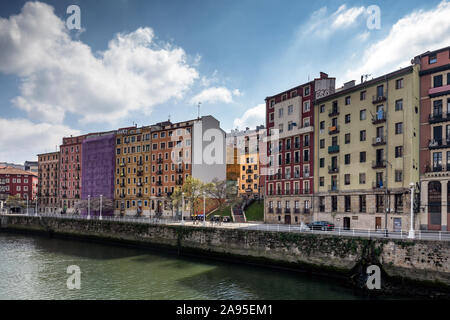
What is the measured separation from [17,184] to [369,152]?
5221 inches

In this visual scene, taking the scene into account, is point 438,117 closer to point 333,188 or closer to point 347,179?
point 347,179

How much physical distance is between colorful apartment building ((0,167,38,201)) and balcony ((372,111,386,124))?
126 metres

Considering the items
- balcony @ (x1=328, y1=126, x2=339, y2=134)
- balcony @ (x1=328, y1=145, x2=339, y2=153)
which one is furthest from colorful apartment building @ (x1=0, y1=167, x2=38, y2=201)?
balcony @ (x1=328, y1=126, x2=339, y2=134)

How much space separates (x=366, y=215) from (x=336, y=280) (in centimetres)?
1661

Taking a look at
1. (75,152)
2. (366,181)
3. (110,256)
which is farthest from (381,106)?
(75,152)

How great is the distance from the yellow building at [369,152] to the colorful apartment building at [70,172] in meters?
76.4

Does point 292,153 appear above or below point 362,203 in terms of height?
above

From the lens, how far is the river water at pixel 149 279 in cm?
2642

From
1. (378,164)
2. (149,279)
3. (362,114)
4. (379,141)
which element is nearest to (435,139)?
(379,141)

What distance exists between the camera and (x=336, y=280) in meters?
30.5

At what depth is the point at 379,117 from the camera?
147ft
